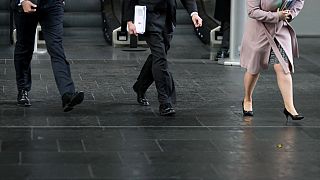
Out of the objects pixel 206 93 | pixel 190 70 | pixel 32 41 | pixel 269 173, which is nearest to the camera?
pixel 269 173

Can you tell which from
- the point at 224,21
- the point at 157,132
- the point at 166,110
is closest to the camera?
the point at 157,132

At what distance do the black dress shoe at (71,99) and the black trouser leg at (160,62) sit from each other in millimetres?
781

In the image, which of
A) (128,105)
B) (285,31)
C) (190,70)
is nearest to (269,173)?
(285,31)

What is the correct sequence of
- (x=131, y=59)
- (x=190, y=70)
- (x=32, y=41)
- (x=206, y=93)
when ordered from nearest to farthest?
1. (x=32, y=41)
2. (x=206, y=93)
3. (x=190, y=70)
4. (x=131, y=59)

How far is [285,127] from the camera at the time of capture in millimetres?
7789

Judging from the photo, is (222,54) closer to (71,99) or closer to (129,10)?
(129,10)

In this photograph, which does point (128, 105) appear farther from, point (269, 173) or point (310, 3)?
point (310, 3)

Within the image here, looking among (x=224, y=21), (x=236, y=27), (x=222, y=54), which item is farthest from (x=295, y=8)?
(x=224, y=21)

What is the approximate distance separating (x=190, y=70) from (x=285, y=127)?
405 centimetres

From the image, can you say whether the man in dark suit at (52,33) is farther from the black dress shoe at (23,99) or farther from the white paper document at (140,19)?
the white paper document at (140,19)

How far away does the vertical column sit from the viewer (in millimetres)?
12344

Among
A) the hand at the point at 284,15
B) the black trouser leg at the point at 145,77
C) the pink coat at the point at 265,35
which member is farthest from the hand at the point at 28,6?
the hand at the point at 284,15

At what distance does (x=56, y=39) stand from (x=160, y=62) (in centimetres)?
109

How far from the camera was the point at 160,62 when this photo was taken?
812cm
